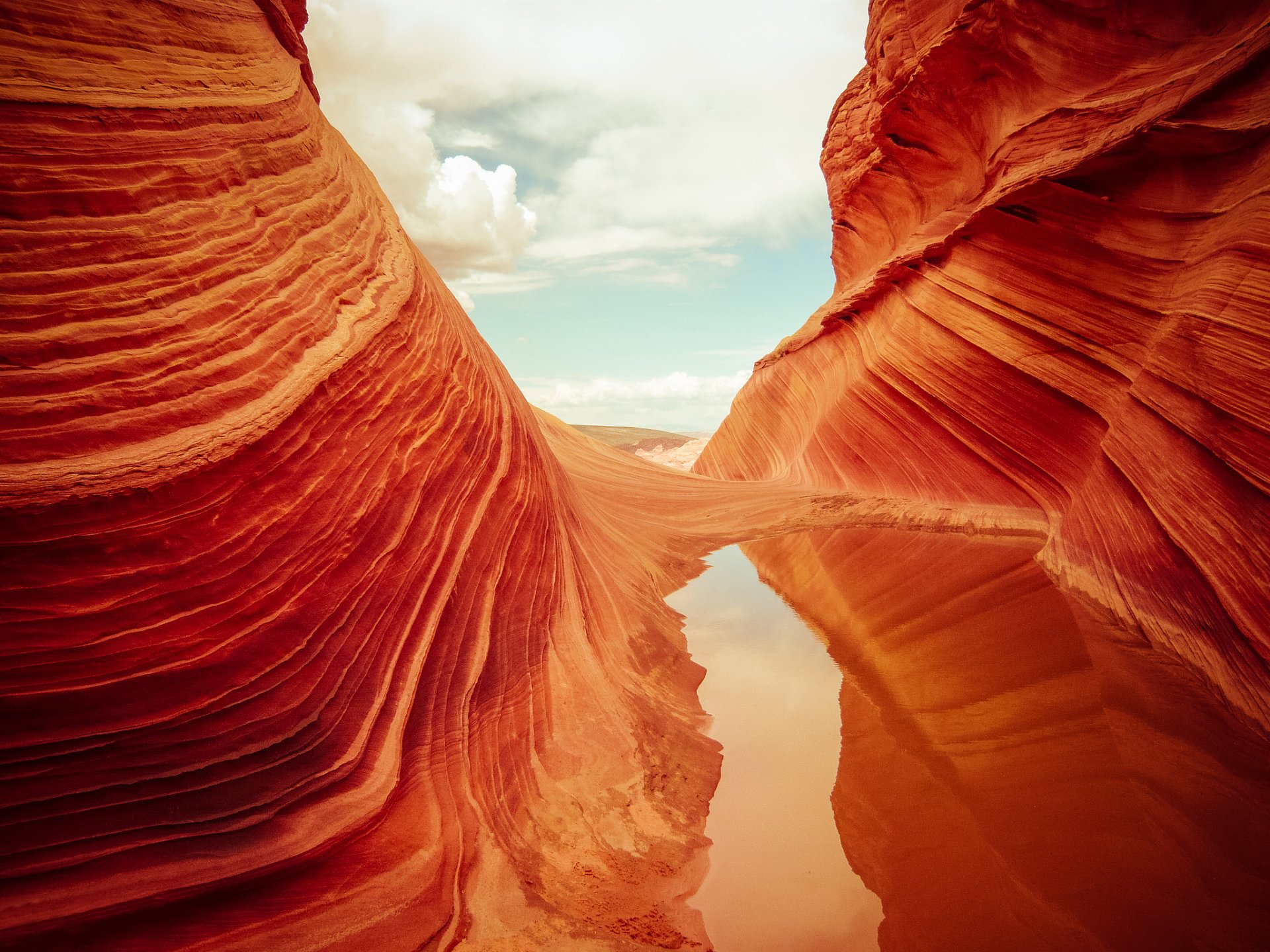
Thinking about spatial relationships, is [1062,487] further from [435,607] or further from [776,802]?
[435,607]

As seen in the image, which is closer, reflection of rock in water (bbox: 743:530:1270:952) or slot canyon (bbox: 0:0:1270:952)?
slot canyon (bbox: 0:0:1270:952)

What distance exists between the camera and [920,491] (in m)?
7.79

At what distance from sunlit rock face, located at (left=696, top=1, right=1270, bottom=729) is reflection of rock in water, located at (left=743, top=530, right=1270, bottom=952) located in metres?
0.46

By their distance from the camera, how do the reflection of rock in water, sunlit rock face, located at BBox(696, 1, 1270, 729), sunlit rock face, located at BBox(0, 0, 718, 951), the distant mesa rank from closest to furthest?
1. sunlit rock face, located at BBox(0, 0, 718, 951)
2. the reflection of rock in water
3. sunlit rock face, located at BBox(696, 1, 1270, 729)
4. the distant mesa

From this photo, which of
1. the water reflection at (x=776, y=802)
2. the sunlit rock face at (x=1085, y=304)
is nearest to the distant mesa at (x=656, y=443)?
the sunlit rock face at (x=1085, y=304)

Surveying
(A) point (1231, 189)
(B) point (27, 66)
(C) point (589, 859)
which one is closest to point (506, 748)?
(C) point (589, 859)

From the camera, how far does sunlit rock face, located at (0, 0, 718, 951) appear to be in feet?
5.34

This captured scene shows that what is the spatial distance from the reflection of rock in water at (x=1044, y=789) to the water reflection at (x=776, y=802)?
0.10 m

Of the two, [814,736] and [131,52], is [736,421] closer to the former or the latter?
[814,736]

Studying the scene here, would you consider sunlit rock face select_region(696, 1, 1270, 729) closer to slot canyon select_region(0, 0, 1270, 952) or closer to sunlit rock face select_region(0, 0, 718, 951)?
slot canyon select_region(0, 0, 1270, 952)

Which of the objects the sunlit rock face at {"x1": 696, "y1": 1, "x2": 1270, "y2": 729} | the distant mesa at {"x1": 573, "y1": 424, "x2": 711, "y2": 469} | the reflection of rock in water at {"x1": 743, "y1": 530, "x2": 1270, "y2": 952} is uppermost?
the distant mesa at {"x1": 573, "y1": 424, "x2": 711, "y2": 469}

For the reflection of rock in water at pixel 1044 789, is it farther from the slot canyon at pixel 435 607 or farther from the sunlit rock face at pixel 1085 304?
the sunlit rock face at pixel 1085 304

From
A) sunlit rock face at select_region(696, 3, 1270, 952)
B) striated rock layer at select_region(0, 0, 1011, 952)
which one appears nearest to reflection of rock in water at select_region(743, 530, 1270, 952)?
sunlit rock face at select_region(696, 3, 1270, 952)

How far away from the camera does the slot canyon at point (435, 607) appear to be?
170cm
